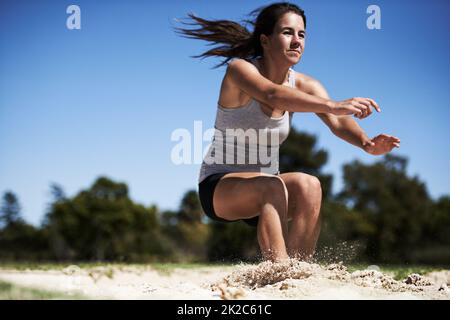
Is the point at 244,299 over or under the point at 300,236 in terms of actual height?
under

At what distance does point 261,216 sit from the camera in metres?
3.84

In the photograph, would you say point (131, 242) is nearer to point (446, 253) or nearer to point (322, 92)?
point (446, 253)

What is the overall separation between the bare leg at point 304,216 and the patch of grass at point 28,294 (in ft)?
5.12

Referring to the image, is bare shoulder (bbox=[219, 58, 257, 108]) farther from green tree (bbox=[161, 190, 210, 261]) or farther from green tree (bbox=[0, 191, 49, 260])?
green tree (bbox=[0, 191, 49, 260])

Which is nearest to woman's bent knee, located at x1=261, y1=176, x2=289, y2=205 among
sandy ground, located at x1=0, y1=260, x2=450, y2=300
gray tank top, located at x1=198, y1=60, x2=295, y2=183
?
sandy ground, located at x1=0, y1=260, x2=450, y2=300

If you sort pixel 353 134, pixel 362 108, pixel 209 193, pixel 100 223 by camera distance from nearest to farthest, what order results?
pixel 362 108 → pixel 209 193 → pixel 353 134 → pixel 100 223

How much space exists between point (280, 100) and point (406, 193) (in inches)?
1942

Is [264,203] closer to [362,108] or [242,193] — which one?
[242,193]

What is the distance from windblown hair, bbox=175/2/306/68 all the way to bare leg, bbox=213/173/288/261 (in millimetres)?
1170

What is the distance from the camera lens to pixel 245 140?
4359 millimetres

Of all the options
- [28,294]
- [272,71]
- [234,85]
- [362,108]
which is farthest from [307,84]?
[28,294]

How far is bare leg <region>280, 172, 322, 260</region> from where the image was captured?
401 cm

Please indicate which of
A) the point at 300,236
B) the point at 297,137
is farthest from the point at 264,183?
the point at 297,137

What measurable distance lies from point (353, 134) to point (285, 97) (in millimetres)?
988
